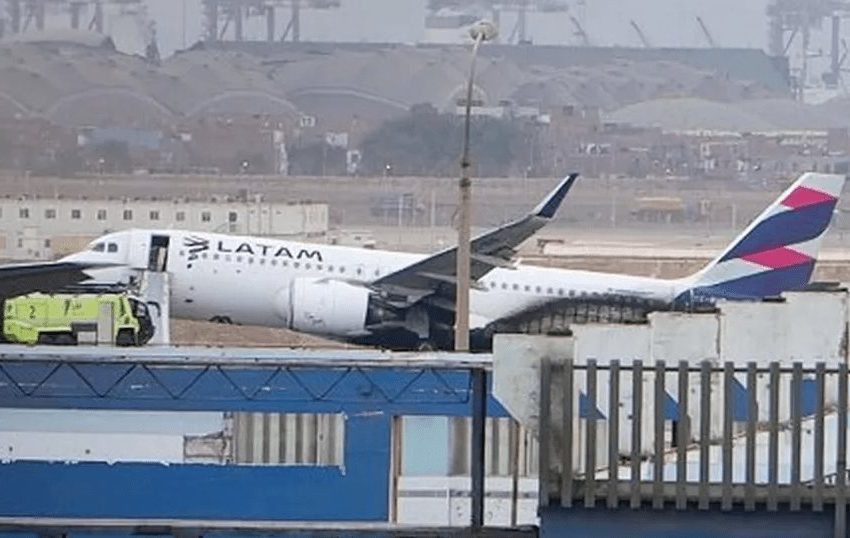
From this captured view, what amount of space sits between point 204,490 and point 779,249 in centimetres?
1336

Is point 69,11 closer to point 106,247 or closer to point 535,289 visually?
point 106,247

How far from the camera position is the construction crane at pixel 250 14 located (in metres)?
38.3

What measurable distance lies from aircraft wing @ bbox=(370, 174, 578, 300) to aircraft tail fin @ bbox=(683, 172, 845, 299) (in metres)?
1.64

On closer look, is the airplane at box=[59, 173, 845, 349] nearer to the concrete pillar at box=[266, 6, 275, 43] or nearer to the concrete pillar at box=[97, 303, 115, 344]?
the concrete pillar at box=[97, 303, 115, 344]

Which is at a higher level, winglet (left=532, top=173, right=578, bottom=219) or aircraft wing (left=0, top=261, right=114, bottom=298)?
winglet (left=532, top=173, right=578, bottom=219)

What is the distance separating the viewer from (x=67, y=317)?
1823 cm

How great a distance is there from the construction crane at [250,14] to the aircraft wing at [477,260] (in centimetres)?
1686

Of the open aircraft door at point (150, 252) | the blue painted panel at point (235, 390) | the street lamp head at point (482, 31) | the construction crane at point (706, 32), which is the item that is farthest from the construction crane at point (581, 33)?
the blue painted panel at point (235, 390)

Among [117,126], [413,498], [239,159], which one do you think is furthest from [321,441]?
[239,159]

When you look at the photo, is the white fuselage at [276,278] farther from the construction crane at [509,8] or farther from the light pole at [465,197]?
the construction crane at [509,8]

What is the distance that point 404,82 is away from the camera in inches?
1444

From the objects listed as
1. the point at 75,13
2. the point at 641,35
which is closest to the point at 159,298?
the point at 75,13

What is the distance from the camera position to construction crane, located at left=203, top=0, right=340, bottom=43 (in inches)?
1510

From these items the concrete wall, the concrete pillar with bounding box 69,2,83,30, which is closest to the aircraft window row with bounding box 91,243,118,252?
the concrete pillar with bounding box 69,2,83,30
